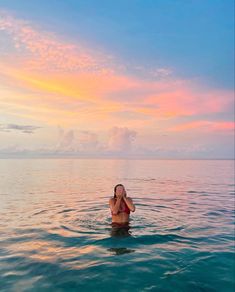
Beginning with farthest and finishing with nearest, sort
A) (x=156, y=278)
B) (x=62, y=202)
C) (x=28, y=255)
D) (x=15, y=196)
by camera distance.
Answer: (x=15, y=196), (x=62, y=202), (x=28, y=255), (x=156, y=278)

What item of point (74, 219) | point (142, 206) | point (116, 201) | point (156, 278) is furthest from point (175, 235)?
point (142, 206)

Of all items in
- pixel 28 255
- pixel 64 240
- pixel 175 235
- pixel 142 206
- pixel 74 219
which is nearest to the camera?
pixel 28 255

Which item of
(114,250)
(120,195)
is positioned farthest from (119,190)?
(114,250)

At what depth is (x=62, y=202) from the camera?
79.0ft

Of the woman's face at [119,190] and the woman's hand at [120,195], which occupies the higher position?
the woman's face at [119,190]

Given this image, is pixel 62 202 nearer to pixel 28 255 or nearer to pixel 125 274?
pixel 28 255


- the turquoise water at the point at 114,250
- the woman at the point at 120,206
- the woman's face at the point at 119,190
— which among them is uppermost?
the woman's face at the point at 119,190

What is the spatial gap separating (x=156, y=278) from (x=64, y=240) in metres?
4.93

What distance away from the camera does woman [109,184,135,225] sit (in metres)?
15.2

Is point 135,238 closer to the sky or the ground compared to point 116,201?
closer to the ground

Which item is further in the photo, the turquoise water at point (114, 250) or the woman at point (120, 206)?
the woman at point (120, 206)

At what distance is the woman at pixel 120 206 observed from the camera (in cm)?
1519

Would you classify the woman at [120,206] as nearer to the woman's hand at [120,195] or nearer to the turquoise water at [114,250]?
the woman's hand at [120,195]

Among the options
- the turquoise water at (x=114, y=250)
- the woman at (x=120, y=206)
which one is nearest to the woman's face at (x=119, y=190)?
the woman at (x=120, y=206)
